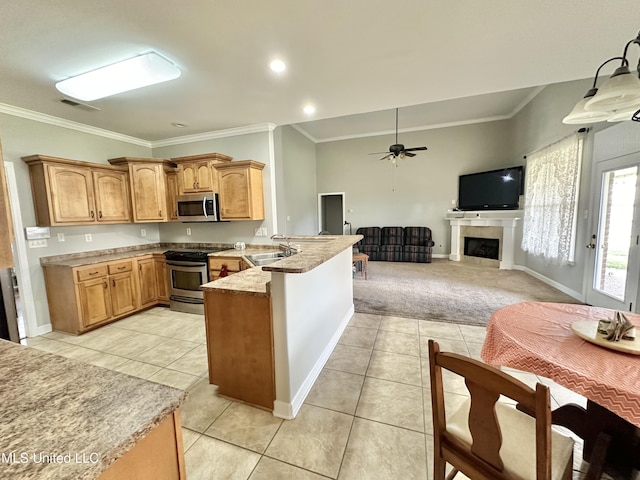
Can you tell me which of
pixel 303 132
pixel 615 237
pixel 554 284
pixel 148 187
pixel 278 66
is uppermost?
pixel 303 132

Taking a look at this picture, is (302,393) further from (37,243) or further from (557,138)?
(557,138)

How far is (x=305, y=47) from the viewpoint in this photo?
208cm

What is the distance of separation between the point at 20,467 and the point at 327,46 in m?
2.58

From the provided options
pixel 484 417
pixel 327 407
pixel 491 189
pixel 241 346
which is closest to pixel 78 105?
pixel 241 346

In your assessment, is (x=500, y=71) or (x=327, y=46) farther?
(x=500, y=71)

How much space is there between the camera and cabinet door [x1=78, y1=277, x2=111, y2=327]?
3.15 m

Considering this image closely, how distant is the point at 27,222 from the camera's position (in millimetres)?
3113

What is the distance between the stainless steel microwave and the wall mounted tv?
6.29 metres

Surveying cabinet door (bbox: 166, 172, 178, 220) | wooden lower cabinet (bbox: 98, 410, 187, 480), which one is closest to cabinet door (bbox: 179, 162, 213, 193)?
cabinet door (bbox: 166, 172, 178, 220)

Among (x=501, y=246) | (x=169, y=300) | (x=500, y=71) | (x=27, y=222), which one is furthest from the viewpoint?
(x=501, y=246)

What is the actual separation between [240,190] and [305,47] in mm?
2125

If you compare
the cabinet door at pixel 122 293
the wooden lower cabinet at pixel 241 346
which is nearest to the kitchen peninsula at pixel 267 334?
the wooden lower cabinet at pixel 241 346

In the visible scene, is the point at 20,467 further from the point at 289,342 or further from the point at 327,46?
the point at 327,46

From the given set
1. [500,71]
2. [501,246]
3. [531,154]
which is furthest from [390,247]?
[500,71]
